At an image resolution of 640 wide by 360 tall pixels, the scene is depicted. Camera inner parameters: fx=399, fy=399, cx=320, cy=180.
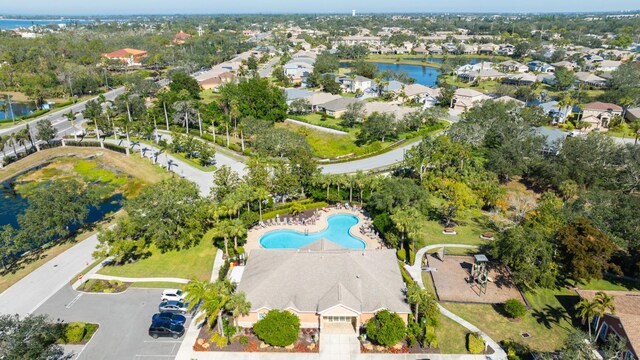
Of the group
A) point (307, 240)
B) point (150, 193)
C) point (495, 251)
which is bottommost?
point (307, 240)

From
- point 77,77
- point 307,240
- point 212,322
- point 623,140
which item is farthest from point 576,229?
point 77,77

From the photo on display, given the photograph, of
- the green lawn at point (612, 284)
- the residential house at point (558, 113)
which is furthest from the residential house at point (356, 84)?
the green lawn at point (612, 284)

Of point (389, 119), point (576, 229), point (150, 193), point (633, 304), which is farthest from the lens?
point (389, 119)

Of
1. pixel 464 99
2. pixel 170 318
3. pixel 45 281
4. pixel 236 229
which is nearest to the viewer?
pixel 170 318

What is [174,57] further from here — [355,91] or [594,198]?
[594,198]

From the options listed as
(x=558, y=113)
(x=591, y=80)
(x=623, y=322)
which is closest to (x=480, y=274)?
(x=623, y=322)

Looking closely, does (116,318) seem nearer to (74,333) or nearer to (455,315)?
(74,333)

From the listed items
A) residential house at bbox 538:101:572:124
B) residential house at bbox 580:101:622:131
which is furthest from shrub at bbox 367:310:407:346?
residential house at bbox 580:101:622:131
